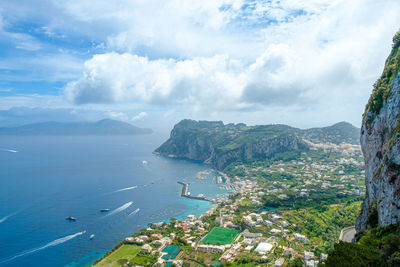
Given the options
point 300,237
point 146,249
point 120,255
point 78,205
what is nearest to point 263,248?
point 300,237

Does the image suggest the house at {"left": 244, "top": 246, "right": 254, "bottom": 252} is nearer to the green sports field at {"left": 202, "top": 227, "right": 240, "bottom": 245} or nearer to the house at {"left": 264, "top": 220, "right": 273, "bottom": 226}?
the green sports field at {"left": 202, "top": 227, "right": 240, "bottom": 245}

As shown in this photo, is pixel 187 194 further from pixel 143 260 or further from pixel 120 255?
pixel 143 260

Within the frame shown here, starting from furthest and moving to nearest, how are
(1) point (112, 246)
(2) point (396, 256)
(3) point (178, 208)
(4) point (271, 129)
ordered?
(4) point (271, 129), (3) point (178, 208), (1) point (112, 246), (2) point (396, 256)

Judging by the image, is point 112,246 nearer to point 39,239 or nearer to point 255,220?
point 39,239

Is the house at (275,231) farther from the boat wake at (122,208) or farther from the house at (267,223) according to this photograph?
the boat wake at (122,208)

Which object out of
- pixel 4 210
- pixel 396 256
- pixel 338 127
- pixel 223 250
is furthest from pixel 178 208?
pixel 338 127

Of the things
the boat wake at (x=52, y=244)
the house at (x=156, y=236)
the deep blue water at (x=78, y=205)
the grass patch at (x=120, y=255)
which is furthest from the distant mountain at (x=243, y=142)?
the grass patch at (x=120, y=255)
